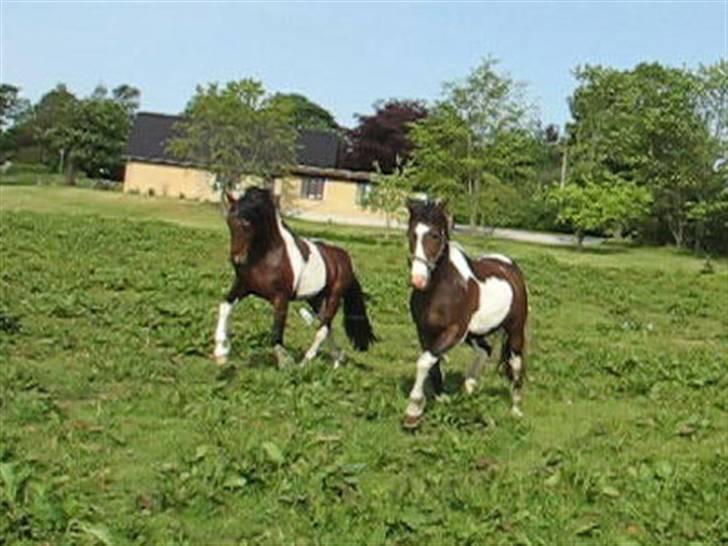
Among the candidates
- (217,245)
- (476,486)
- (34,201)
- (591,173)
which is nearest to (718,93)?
(591,173)

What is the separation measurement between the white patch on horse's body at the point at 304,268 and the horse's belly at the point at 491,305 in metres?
2.53

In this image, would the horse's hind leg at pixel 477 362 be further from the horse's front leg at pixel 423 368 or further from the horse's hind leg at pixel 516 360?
the horse's front leg at pixel 423 368

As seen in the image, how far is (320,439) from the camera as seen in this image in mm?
8859

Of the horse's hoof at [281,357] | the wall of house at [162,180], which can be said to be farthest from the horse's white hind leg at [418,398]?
the wall of house at [162,180]

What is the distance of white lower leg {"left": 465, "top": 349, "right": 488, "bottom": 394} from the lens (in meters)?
11.8

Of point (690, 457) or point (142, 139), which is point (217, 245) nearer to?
point (690, 457)

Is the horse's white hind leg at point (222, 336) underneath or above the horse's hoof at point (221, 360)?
above

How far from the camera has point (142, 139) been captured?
83.5 metres

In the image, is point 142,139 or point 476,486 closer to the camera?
point 476,486

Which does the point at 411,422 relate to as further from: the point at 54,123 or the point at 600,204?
the point at 54,123

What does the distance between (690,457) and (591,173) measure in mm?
63202

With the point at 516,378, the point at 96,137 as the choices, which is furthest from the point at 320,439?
the point at 96,137

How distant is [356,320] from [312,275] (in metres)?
1.12

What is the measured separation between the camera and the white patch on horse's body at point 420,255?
9820 millimetres
